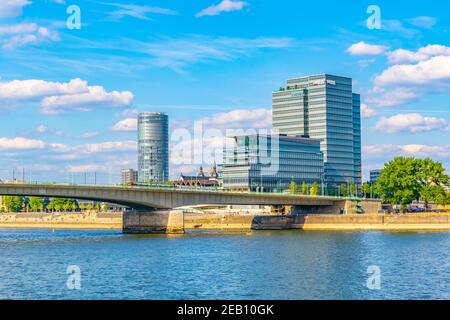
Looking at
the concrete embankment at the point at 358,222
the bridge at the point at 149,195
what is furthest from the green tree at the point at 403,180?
the bridge at the point at 149,195

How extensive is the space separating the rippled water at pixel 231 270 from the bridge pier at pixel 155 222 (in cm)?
2953

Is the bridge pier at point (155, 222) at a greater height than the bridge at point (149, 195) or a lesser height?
lesser

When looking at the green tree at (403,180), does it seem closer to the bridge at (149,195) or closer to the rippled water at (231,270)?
the bridge at (149,195)

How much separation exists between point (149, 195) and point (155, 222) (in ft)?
21.2

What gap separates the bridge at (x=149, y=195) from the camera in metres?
120

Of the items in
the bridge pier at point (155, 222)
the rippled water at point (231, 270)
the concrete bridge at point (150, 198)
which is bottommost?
the rippled water at point (231, 270)

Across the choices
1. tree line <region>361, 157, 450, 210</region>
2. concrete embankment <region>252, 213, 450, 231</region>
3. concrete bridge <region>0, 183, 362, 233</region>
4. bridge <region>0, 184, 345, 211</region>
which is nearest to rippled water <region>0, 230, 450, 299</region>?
bridge <region>0, 184, 345, 211</region>

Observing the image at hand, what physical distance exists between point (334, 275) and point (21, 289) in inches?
1034

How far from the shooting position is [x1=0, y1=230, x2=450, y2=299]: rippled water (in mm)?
53781

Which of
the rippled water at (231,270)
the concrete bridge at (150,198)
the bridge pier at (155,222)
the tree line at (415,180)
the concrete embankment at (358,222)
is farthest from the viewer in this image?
the tree line at (415,180)

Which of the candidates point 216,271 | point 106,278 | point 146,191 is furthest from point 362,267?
point 146,191

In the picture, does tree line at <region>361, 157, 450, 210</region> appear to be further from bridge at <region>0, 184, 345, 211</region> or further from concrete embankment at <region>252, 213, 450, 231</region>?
bridge at <region>0, 184, 345, 211</region>

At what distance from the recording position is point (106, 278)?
6319 centimetres
